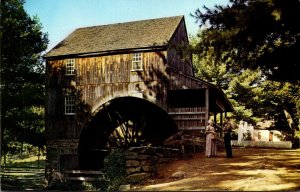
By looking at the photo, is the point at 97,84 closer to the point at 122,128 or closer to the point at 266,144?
the point at 122,128

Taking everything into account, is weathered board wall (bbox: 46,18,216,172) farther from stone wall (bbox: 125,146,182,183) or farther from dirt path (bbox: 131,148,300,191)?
stone wall (bbox: 125,146,182,183)

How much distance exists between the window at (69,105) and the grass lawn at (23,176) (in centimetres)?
345

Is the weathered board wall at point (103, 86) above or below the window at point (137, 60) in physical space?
below

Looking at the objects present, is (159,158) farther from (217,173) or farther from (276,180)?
(276,180)

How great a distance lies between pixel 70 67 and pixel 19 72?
3.59 meters

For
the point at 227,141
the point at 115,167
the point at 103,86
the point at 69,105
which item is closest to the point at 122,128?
the point at 69,105

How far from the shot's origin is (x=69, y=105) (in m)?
16.8

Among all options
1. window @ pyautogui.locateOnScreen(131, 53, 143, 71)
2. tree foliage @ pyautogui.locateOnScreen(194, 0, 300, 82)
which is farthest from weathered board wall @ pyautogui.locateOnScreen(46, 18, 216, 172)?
tree foliage @ pyautogui.locateOnScreen(194, 0, 300, 82)

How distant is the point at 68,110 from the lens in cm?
1683

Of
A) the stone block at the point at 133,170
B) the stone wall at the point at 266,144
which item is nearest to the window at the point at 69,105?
the stone block at the point at 133,170

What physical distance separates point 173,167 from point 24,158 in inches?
910

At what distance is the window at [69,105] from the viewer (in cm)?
1666

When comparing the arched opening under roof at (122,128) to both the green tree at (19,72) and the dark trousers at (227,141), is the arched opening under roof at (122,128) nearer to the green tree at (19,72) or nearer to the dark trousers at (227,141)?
the green tree at (19,72)

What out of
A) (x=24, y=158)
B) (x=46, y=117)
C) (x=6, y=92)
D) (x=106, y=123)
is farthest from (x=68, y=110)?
(x=24, y=158)
